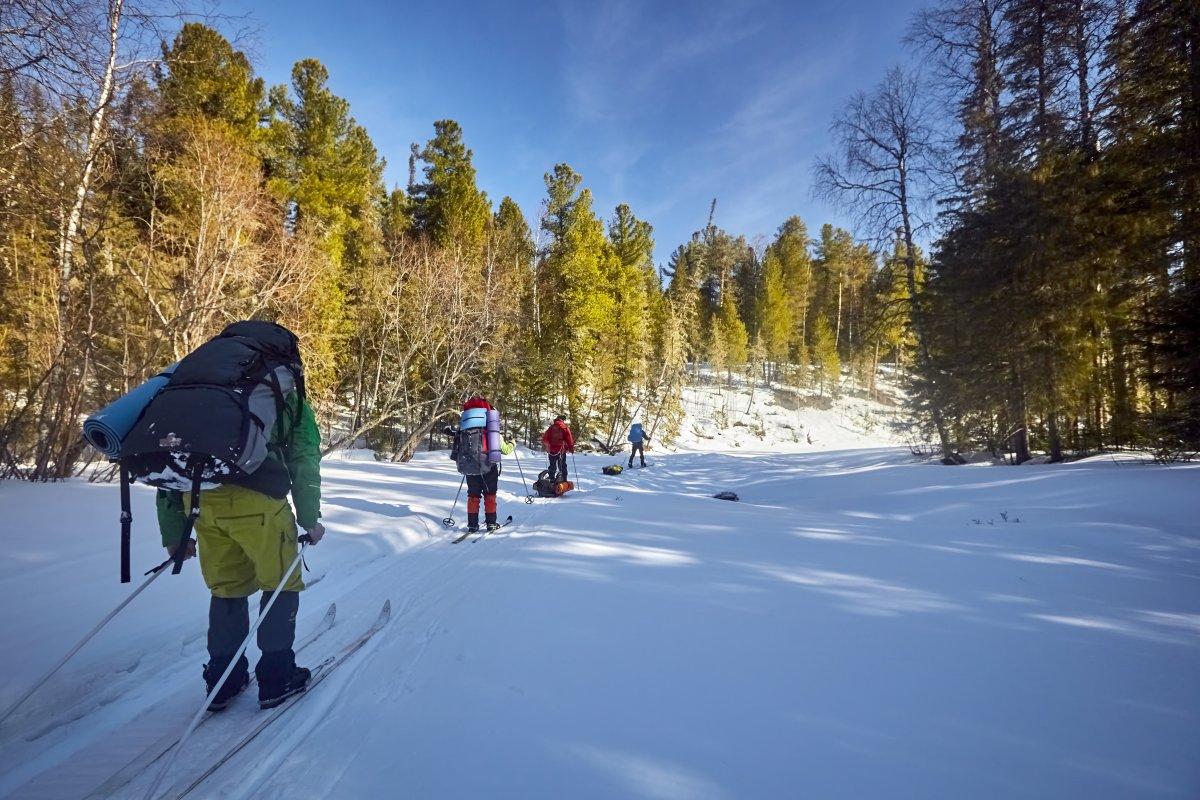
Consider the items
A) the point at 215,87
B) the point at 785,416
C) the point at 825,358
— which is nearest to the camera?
the point at 215,87

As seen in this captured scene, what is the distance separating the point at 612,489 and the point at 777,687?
9.10 m

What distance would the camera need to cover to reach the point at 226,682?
8.24ft

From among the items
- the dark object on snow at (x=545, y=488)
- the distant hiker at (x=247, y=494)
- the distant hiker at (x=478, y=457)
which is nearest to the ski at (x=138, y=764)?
the distant hiker at (x=247, y=494)

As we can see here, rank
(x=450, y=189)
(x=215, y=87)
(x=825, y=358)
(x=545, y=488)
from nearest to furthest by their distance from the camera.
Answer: (x=545, y=488), (x=215, y=87), (x=450, y=189), (x=825, y=358)

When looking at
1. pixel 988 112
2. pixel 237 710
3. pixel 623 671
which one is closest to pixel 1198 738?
pixel 623 671

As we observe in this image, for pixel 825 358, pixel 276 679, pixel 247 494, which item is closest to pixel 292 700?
pixel 276 679

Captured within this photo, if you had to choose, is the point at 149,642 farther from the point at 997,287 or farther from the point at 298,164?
the point at 298,164

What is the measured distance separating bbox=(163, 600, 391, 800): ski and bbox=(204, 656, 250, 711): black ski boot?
26cm

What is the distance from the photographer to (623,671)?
267 centimetres

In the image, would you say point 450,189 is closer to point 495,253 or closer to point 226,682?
point 495,253

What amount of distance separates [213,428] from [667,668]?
2.65 meters

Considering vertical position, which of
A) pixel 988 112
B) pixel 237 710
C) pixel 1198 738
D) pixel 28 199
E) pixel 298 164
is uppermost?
pixel 298 164

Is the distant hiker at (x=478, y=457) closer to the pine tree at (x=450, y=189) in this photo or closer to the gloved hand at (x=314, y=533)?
the gloved hand at (x=314, y=533)

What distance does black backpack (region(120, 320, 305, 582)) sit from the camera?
6.70ft
